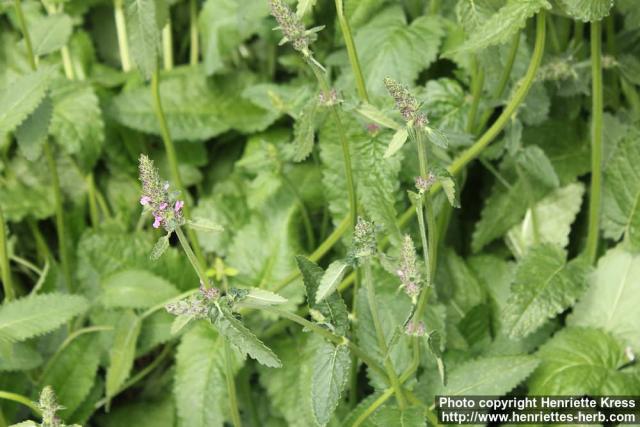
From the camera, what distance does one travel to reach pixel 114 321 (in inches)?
53.5

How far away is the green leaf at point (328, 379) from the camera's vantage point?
91cm

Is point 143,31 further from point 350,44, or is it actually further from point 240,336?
point 240,336

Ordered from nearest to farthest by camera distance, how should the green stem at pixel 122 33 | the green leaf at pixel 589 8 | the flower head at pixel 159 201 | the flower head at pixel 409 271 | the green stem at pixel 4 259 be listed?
the flower head at pixel 159 201, the flower head at pixel 409 271, the green leaf at pixel 589 8, the green stem at pixel 4 259, the green stem at pixel 122 33

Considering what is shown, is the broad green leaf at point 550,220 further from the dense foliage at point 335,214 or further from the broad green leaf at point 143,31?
the broad green leaf at point 143,31

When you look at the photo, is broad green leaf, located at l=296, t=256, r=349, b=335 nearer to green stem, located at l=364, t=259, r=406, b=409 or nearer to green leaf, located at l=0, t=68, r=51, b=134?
green stem, located at l=364, t=259, r=406, b=409

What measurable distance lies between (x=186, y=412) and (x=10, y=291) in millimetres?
354

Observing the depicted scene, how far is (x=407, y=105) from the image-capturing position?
0.84m

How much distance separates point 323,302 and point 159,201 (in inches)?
10.8

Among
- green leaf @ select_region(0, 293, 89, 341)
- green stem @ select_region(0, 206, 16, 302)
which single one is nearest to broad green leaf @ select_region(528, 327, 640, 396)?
green leaf @ select_region(0, 293, 89, 341)

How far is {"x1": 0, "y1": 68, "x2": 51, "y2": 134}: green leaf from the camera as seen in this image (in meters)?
1.18

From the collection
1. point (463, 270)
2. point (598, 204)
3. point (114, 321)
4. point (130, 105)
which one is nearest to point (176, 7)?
point (130, 105)

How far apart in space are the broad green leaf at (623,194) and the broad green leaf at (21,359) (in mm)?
935

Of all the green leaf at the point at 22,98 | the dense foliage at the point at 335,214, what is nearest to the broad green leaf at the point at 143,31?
the dense foliage at the point at 335,214

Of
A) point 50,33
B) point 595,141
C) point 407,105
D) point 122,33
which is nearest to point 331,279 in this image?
point 407,105
